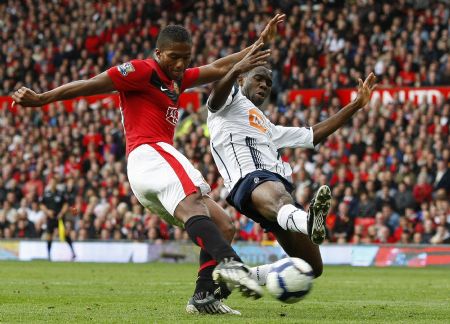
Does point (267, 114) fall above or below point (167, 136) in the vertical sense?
above

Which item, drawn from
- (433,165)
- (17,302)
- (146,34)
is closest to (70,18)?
(146,34)

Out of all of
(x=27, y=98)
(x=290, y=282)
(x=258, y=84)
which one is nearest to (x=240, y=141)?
(x=258, y=84)

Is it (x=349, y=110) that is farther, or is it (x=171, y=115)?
(x=349, y=110)

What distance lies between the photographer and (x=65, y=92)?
8.14 metres

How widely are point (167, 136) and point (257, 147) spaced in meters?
1.20

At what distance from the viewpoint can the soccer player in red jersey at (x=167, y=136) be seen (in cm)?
811

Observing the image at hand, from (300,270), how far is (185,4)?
79.4 ft

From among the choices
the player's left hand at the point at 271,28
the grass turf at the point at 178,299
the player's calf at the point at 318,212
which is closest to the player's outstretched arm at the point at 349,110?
the player's left hand at the point at 271,28

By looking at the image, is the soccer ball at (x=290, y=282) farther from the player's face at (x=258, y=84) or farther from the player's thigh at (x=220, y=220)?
the player's face at (x=258, y=84)

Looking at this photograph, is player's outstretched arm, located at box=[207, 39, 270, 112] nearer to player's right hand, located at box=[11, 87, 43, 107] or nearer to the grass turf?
player's right hand, located at box=[11, 87, 43, 107]

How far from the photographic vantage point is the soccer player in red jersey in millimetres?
8109

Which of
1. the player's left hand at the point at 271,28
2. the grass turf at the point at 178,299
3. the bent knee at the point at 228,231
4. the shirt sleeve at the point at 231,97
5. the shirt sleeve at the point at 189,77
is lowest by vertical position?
the grass turf at the point at 178,299

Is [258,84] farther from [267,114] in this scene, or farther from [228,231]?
[267,114]

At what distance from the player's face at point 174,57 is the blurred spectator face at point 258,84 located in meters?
1.42
